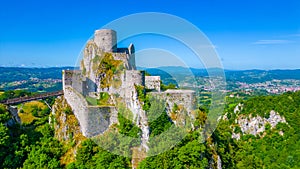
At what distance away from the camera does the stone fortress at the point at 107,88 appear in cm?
2942

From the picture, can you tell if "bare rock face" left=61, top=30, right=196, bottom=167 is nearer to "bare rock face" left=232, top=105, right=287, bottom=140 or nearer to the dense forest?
the dense forest

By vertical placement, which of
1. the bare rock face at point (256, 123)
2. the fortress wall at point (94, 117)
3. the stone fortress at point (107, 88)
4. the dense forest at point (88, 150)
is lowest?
the bare rock face at point (256, 123)

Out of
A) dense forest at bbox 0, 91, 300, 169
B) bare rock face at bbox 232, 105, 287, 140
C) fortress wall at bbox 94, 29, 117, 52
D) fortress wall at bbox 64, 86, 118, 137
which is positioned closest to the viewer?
dense forest at bbox 0, 91, 300, 169

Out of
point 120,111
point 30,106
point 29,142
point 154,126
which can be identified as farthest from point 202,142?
point 30,106

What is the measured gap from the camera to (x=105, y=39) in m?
34.4

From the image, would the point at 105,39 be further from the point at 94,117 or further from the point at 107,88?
the point at 94,117

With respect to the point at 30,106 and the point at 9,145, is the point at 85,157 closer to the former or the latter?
the point at 9,145

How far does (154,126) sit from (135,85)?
4.48 meters

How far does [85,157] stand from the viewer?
28469mm

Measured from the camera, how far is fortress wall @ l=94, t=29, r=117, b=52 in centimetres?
3431

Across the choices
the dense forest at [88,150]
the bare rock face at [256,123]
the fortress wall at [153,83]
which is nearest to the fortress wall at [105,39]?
the fortress wall at [153,83]

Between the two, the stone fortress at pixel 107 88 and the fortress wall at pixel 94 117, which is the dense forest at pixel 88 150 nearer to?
the fortress wall at pixel 94 117

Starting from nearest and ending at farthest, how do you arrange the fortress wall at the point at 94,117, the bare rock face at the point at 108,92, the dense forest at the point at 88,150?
the dense forest at the point at 88,150 < the fortress wall at the point at 94,117 < the bare rock face at the point at 108,92

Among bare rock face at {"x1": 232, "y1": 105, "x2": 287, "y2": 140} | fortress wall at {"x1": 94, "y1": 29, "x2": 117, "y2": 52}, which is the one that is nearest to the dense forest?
fortress wall at {"x1": 94, "y1": 29, "x2": 117, "y2": 52}
